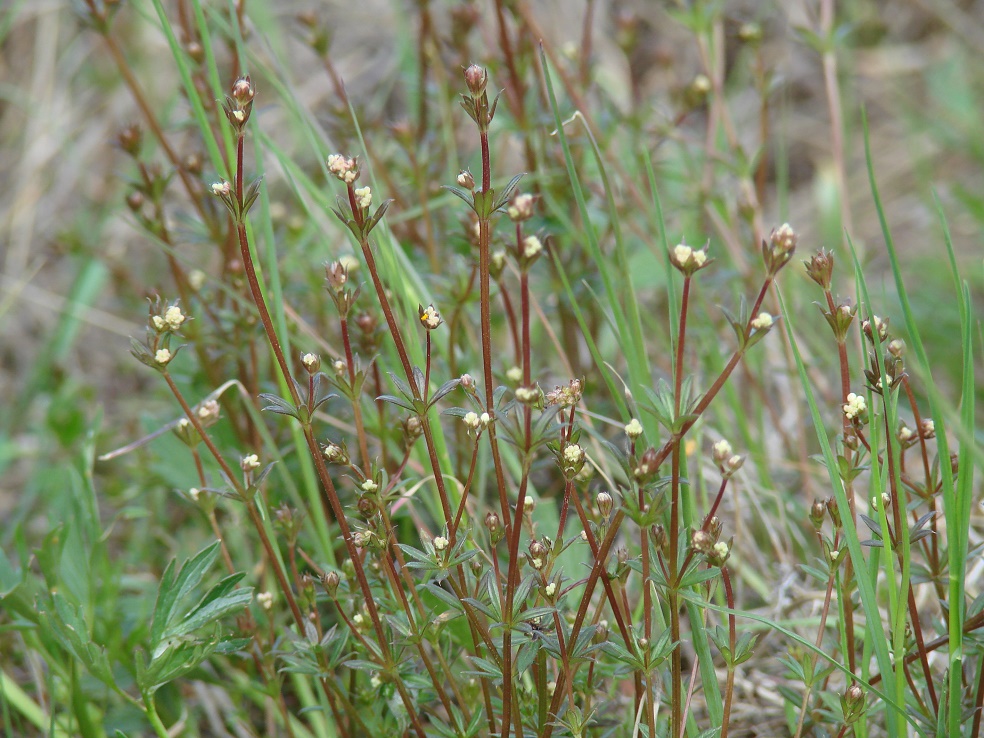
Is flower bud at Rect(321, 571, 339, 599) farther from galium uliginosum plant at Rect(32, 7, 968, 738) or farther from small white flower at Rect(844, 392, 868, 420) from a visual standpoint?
small white flower at Rect(844, 392, 868, 420)

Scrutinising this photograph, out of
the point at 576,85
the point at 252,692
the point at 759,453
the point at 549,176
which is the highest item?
the point at 576,85

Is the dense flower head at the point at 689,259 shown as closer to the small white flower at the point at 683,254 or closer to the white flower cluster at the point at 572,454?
the small white flower at the point at 683,254

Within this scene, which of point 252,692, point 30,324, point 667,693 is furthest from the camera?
point 30,324

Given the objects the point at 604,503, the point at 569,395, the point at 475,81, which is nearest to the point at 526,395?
the point at 569,395

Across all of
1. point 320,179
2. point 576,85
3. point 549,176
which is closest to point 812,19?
point 576,85

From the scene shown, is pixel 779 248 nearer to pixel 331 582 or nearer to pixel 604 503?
pixel 604 503

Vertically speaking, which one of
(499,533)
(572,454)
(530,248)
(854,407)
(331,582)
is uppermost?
(530,248)

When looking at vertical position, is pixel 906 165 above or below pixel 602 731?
above

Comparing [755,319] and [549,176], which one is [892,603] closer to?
[755,319]

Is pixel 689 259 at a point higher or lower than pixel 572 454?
higher
